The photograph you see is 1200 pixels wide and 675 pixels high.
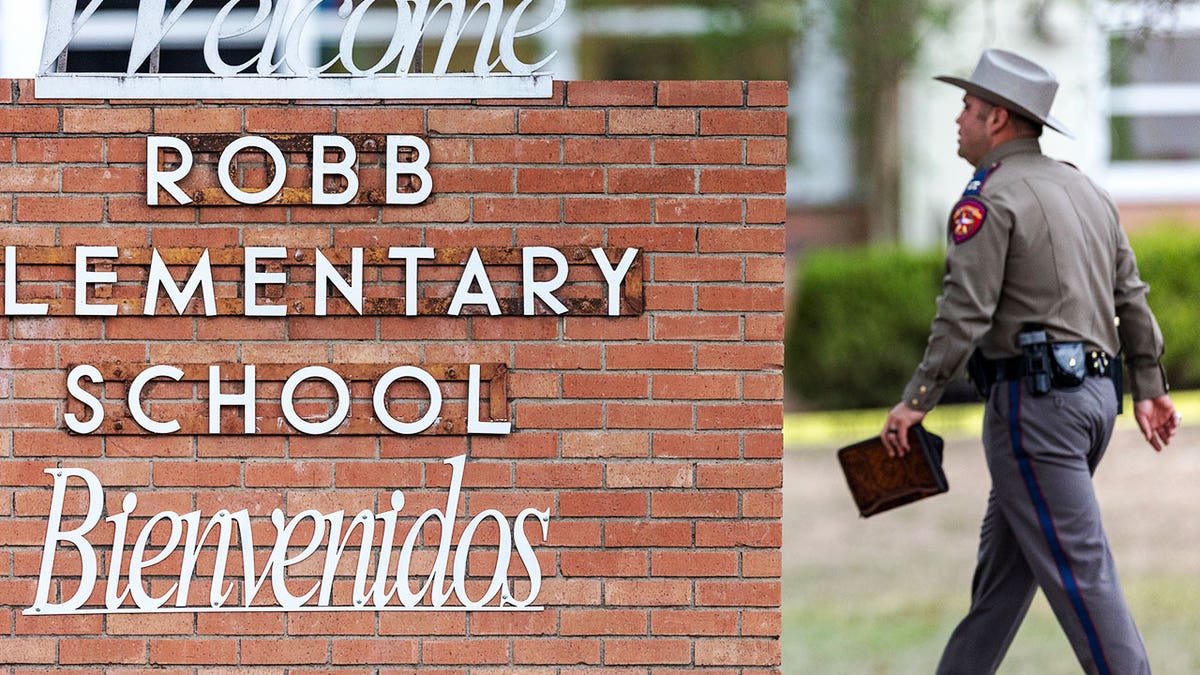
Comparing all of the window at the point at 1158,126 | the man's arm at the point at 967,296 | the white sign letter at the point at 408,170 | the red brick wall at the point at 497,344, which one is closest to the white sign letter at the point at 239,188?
the red brick wall at the point at 497,344

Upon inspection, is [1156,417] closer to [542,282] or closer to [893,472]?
[893,472]

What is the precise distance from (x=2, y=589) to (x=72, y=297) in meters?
0.77

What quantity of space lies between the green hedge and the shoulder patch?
24.9ft

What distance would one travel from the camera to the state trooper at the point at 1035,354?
3906 millimetres

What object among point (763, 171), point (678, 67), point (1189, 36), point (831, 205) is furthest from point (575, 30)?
point (763, 171)

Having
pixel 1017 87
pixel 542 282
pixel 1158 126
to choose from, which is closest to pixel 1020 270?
pixel 1017 87

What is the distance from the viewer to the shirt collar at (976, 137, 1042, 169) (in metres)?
4.22

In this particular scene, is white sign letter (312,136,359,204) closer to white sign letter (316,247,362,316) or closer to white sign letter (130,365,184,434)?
white sign letter (316,247,362,316)

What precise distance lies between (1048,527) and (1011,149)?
1061mm

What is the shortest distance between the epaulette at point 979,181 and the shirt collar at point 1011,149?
3cm

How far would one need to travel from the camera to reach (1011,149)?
4.22 metres

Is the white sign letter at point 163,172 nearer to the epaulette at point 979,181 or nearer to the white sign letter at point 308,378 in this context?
the white sign letter at point 308,378

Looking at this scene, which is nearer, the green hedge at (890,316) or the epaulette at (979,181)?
the epaulette at (979,181)

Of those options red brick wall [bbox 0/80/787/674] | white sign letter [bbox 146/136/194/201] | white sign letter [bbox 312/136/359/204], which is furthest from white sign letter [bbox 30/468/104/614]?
white sign letter [bbox 312/136/359/204]
